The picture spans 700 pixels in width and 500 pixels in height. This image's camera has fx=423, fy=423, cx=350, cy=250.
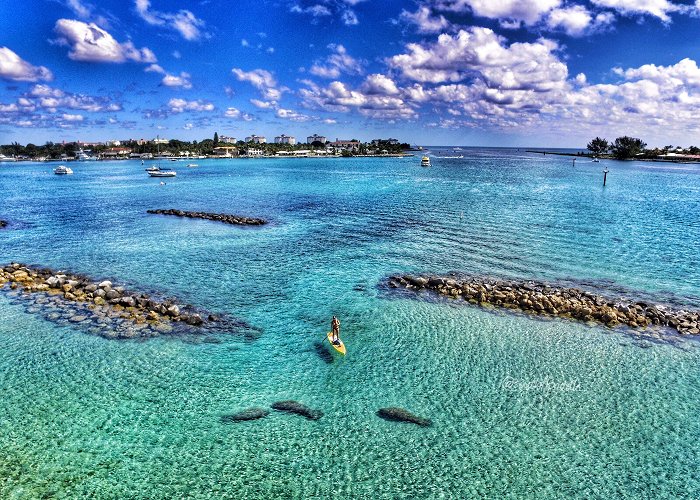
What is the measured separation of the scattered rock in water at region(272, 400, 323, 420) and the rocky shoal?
24.9 ft

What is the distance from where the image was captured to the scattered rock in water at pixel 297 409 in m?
16.3

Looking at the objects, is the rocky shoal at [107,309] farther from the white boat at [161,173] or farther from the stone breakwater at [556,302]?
the white boat at [161,173]

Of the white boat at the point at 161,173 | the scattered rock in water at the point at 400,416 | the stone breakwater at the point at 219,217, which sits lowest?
the scattered rock in water at the point at 400,416

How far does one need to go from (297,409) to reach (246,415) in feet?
6.38

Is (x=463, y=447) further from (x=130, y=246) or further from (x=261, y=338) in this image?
(x=130, y=246)

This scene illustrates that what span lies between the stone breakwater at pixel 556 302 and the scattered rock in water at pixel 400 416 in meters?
12.3

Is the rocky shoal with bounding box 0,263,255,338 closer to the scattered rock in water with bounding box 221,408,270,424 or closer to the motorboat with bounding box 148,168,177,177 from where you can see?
the scattered rock in water with bounding box 221,408,270,424

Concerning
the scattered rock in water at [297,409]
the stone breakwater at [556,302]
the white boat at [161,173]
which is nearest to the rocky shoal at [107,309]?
the scattered rock in water at [297,409]

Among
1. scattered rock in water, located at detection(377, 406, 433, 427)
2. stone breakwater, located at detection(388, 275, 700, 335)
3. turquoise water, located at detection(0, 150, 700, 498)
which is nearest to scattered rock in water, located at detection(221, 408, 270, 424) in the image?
turquoise water, located at detection(0, 150, 700, 498)

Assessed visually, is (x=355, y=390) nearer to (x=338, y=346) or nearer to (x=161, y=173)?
(x=338, y=346)

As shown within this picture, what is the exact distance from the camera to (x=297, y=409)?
654 inches

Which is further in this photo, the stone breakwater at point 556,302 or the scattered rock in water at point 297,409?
the stone breakwater at point 556,302

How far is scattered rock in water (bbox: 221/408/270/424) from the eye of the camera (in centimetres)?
1587

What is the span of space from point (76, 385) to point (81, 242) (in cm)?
3276
